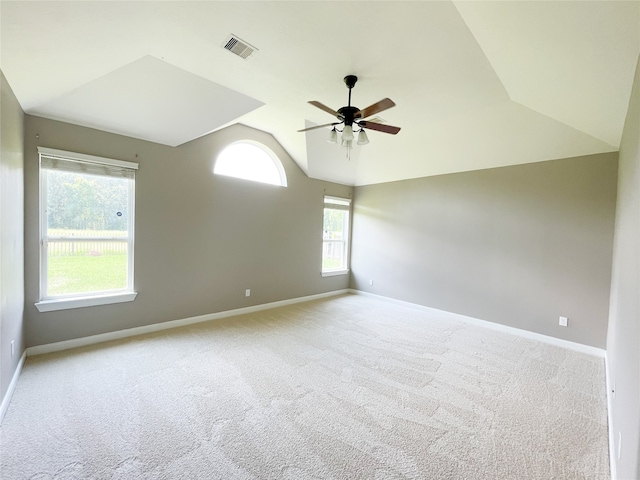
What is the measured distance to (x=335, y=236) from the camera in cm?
640

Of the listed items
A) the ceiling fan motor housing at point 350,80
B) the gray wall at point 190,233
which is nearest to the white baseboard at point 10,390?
the gray wall at point 190,233

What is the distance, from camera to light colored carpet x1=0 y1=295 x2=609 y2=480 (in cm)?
174

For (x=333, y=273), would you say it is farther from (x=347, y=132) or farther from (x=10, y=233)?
(x=10, y=233)

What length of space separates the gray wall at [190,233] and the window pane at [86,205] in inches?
6.3

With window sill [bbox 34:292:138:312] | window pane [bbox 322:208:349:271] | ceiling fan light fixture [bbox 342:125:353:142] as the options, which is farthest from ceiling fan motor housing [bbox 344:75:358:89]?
window sill [bbox 34:292:138:312]

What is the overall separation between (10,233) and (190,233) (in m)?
1.89

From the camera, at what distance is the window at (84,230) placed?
10.0 ft

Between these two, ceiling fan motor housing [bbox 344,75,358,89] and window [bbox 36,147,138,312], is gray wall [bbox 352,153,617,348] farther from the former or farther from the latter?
window [bbox 36,147,138,312]

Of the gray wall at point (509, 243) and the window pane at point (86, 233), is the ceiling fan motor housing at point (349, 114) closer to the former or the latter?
the window pane at point (86, 233)

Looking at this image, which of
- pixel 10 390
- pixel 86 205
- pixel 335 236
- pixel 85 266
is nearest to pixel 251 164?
pixel 86 205

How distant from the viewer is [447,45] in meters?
2.24

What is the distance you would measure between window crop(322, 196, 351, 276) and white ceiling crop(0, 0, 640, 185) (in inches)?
97.2

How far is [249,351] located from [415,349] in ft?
6.75

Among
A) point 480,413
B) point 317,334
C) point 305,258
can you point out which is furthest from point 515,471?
point 305,258
